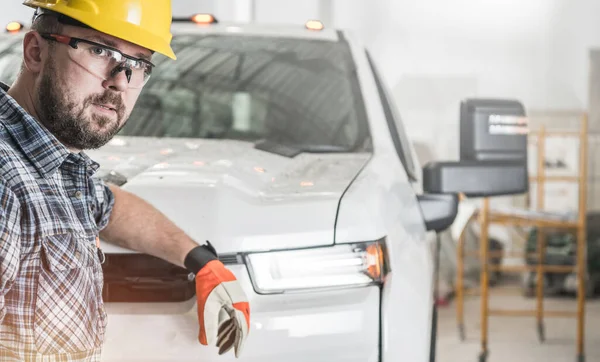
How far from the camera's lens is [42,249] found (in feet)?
4.76

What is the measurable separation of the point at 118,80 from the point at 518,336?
5708mm

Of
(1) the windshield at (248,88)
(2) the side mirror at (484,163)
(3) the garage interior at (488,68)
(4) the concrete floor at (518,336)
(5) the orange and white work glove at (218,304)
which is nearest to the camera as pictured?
(5) the orange and white work glove at (218,304)

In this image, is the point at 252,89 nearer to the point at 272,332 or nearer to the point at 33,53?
the point at 272,332

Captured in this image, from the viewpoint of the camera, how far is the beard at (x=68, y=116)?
1527 mm

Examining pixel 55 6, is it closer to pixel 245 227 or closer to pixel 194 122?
pixel 245 227

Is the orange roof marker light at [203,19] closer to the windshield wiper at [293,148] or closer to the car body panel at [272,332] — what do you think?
the windshield wiper at [293,148]

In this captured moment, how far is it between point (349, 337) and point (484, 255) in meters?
4.48

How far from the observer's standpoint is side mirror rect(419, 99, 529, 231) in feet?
7.97

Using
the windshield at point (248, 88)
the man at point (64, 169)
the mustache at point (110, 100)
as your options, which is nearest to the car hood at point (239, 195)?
the man at point (64, 169)

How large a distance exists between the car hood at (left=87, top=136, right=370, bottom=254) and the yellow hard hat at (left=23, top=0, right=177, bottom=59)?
1.26 ft

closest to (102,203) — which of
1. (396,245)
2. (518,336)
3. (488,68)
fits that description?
(396,245)

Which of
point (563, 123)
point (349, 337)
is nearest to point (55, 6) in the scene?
point (349, 337)

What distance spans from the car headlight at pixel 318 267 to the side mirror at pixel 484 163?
0.52 metres

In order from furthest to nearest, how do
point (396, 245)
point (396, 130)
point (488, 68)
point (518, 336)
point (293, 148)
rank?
point (488, 68), point (518, 336), point (396, 130), point (293, 148), point (396, 245)
